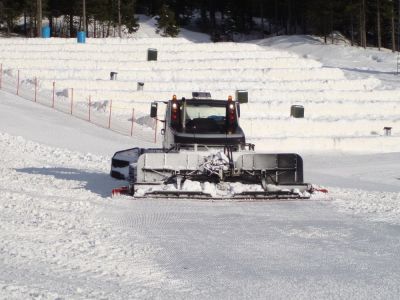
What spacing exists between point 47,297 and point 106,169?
13435 millimetres

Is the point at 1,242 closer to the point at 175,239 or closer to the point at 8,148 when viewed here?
the point at 175,239

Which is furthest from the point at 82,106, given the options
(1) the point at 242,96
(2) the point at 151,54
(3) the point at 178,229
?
(3) the point at 178,229

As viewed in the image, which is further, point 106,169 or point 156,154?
point 106,169

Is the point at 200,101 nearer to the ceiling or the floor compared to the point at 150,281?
nearer to the ceiling

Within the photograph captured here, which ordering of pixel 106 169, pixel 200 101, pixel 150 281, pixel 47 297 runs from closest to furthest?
pixel 47 297
pixel 150 281
pixel 200 101
pixel 106 169

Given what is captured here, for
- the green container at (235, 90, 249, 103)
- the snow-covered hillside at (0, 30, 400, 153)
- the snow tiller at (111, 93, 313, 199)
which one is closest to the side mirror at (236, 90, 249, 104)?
the green container at (235, 90, 249, 103)

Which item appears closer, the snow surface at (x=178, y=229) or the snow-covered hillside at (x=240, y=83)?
the snow surface at (x=178, y=229)

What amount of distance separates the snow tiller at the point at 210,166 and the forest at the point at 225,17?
43673 millimetres

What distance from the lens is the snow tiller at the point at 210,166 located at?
14.0m

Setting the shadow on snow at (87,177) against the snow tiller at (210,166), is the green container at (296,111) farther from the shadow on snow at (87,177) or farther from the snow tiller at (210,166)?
the snow tiller at (210,166)

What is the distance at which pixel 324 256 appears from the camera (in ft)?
29.9

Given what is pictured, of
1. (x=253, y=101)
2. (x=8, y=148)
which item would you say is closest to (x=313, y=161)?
(x=253, y=101)

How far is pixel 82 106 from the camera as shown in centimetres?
3375

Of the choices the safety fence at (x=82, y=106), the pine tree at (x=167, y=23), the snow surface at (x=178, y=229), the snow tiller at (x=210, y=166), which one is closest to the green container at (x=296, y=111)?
the snow surface at (x=178, y=229)
